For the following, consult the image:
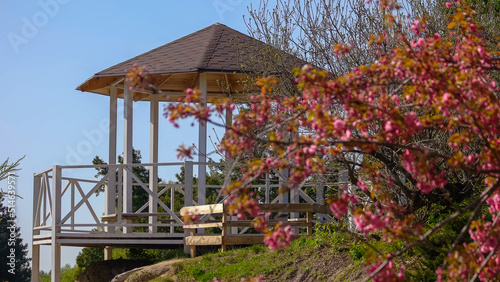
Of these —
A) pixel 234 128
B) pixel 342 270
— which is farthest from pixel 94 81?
pixel 234 128

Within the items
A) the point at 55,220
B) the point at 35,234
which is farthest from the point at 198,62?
the point at 35,234

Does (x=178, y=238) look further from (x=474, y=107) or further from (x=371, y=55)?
(x=474, y=107)

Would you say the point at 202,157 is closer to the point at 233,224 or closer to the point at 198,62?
the point at 233,224

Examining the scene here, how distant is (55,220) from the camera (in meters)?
12.5

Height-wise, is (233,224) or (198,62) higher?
(198,62)

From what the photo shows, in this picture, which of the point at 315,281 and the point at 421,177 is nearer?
the point at 421,177

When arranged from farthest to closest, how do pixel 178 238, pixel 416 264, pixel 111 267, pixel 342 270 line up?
1. pixel 111 267
2. pixel 178 238
3. pixel 342 270
4. pixel 416 264

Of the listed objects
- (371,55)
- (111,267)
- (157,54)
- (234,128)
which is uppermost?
(157,54)

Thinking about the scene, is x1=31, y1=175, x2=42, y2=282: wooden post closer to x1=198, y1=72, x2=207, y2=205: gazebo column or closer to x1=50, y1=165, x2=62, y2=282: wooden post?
x1=50, y1=165, x2=62, y2=282: wooden post

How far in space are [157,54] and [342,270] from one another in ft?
24.8

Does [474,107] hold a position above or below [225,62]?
below

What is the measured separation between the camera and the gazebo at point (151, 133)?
40.6 ft

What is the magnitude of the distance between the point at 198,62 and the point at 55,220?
3994mm

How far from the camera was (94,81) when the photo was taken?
14.4 metres
